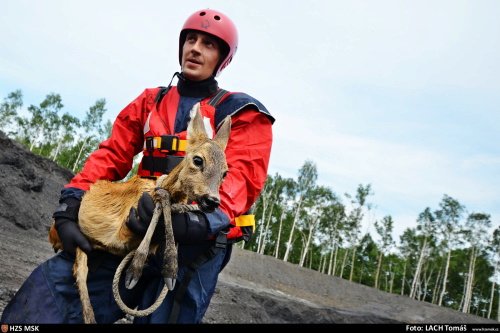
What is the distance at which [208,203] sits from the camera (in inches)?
95.0

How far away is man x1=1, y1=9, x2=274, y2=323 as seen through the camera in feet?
9.21

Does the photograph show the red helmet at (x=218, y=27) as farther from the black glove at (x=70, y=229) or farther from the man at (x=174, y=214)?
the black glove at (x=70, y=229)

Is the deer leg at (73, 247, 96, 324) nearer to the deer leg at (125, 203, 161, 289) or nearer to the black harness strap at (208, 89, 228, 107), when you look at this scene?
the deer leg at (125, 203, 161, 289)

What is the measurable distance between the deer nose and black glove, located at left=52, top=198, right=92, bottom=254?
0.96 m

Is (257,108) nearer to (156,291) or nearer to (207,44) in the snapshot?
(207,44)

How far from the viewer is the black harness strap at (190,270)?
9.30 feet

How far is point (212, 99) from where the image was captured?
3.36 m

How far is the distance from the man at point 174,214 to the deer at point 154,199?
0.09 meters

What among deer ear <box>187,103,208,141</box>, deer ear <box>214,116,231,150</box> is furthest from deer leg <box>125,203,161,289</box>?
deer ear <box>214,116,231,150</box>

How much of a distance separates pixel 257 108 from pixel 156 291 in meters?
1.63

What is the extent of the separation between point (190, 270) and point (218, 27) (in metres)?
2.13

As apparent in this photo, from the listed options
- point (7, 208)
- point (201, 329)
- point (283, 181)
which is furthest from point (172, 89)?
point (283, 181)

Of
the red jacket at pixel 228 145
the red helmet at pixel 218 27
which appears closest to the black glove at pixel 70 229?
the red jacket at pixel 228 145

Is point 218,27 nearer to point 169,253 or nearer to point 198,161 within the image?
point 198,161
